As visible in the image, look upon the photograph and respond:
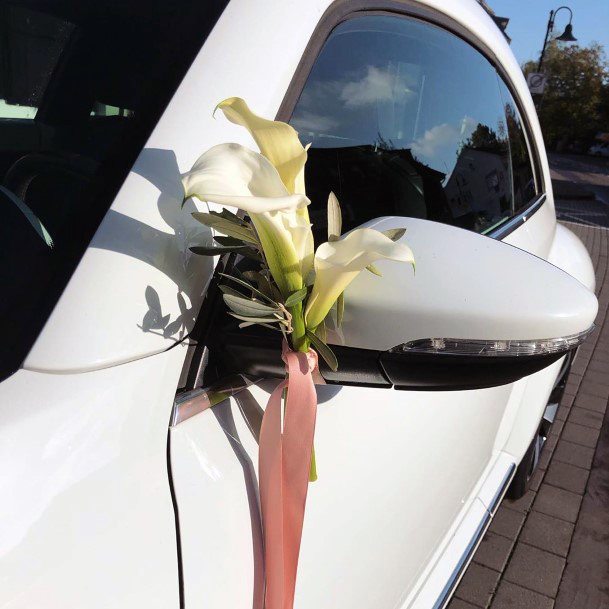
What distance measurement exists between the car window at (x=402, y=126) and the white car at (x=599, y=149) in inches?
1805

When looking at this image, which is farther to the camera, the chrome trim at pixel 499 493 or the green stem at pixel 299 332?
the chrome trim at pixel 499 493

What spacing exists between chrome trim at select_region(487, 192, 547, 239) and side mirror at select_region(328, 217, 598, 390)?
79cm

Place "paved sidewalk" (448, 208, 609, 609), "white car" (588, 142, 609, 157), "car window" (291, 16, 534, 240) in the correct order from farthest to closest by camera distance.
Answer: "white car" (588, 142, 609, 157)
"paved sidewalk" (448, 208, 609, 609)
"car window" (291, 16, 534, 240)

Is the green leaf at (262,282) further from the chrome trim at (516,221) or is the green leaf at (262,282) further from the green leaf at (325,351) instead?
the chrome trim at (516,221)

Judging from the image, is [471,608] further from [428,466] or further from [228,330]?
[228,330]

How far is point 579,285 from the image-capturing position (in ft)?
3.36

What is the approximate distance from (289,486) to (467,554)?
1000 millimetres

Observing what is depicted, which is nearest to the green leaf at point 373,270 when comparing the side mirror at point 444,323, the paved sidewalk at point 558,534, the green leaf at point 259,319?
the side mirror at point 444,323

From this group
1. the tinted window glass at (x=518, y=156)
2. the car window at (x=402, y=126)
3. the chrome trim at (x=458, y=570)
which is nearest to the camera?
the car window at (x=402, y=126)

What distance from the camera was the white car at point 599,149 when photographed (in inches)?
1723

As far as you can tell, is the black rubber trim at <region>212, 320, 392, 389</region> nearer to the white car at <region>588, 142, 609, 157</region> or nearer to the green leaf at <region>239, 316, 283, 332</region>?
the green leaf at <region>239, 316, 283, 332</region>

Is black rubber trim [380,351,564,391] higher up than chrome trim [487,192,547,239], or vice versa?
black rubber trim [380,351,564,391]

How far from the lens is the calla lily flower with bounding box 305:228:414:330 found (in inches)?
31.9

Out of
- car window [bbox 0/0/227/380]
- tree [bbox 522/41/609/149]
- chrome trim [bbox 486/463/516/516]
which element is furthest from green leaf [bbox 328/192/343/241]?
tree [bbox 522/41/609/149]
